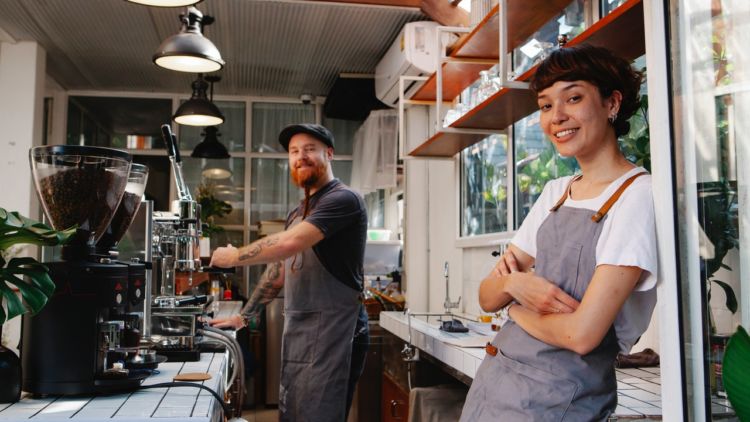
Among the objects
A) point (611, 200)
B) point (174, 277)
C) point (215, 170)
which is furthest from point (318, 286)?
point (215, 170)

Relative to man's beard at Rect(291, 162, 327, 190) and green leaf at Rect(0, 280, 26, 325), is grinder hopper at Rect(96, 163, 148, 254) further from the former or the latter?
man's beard at Rect(291, 162, 327, 190)

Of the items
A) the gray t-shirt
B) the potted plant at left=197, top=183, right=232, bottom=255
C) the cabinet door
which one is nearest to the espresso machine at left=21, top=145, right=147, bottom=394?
the gray t-shirt

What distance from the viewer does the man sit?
8.68 feet

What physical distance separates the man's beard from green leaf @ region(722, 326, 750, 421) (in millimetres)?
2127

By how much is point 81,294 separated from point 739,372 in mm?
1302

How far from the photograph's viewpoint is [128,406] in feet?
4.68

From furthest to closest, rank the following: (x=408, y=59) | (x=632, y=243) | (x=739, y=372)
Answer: (x=408, y=59) < (x=632, y=243) < (x=739, y=372)

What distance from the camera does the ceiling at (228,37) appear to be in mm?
5191

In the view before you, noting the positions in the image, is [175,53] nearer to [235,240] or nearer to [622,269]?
[622,269]

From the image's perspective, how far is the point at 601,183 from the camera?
4.58 feet

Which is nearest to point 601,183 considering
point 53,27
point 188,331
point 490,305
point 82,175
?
point 490,305

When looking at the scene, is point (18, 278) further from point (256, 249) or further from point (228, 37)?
point (228, 37)

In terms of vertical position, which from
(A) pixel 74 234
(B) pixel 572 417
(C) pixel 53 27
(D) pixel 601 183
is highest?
(C) pixel 53 27

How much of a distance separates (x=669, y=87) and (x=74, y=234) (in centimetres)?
127
